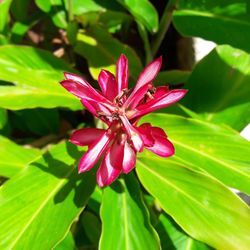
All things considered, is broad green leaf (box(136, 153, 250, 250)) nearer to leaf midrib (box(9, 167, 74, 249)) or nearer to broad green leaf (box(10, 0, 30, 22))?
leaf midrib (box(9, 167, 74, 249))

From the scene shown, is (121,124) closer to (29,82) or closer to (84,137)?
(84,137)

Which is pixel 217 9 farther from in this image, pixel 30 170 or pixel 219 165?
pixel 30 170

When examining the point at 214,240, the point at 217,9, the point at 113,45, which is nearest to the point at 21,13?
the point at 113,45

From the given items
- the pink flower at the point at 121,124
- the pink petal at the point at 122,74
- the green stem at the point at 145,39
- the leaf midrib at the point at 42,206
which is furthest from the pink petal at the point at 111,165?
the green stem at the point at 145,39

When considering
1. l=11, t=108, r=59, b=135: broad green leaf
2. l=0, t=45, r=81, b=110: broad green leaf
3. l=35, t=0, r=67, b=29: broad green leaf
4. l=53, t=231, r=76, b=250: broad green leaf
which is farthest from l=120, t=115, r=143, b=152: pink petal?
l=35, t=0, r=67, b=29: broad green leaf

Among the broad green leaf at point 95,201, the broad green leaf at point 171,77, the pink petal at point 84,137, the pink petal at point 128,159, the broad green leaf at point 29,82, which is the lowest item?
the broad green leaf at point 95,201

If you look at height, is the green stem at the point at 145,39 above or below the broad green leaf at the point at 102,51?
above

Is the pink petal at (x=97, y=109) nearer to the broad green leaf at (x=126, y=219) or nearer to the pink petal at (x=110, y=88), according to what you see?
the pink petal at (x=110, y=88)

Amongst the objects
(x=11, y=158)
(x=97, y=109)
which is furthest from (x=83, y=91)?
(x=11, y=158)
